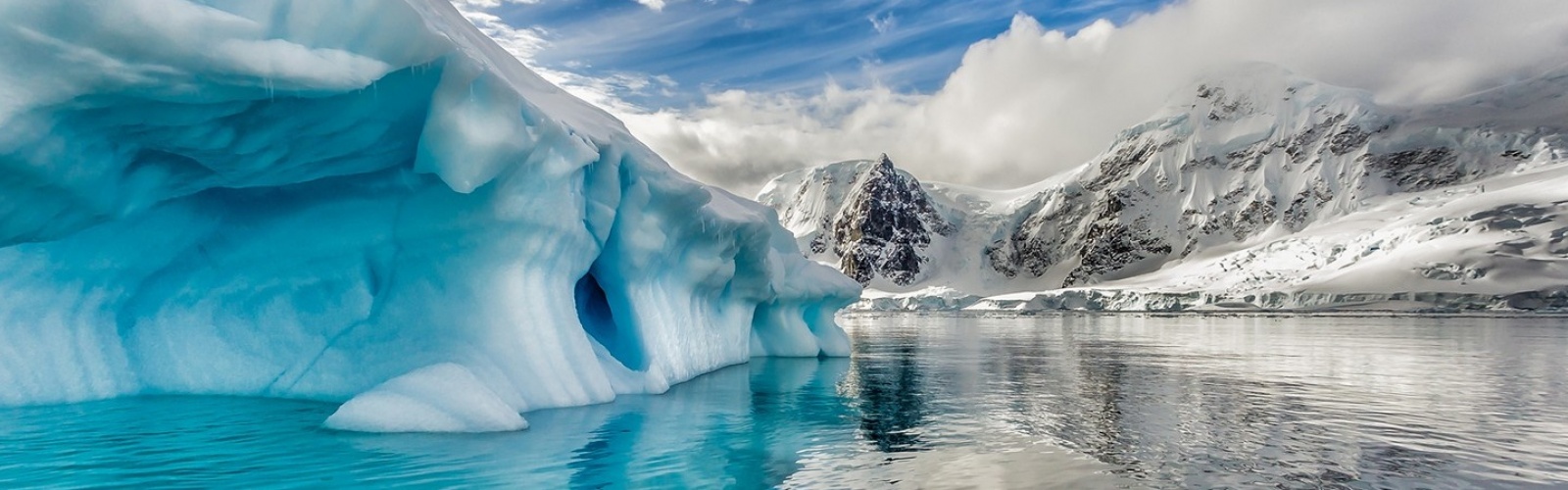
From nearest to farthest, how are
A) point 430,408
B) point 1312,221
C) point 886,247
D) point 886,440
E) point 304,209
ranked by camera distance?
point 430,408 → point 886,440 → point 304,209 → point 1312,221 → point 886,247

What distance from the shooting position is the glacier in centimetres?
754

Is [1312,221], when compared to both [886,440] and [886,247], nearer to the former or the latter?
[886,247]

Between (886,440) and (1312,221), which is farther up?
(1312,221)

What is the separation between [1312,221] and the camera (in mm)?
157750

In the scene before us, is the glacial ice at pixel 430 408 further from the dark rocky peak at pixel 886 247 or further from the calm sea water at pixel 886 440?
the dark rocky peak at pixel 886 247

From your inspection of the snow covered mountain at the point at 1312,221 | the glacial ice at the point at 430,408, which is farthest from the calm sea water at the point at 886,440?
the snow covered mountain at the point at 1312,221

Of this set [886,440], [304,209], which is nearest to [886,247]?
[304,209]

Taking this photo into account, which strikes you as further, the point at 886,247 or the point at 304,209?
the point at 886,247

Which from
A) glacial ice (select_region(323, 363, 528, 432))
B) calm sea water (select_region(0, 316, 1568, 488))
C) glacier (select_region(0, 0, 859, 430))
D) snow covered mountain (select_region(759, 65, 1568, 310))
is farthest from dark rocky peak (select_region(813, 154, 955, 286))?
glacial ice (select_region(323, 363, 528, 432))

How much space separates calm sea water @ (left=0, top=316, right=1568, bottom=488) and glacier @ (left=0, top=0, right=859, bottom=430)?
2.67ft

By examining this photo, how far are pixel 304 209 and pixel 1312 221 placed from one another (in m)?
183

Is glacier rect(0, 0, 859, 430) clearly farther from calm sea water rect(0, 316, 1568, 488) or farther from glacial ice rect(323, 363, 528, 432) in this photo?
calm sea water rect(0, 316, 1568, 488)

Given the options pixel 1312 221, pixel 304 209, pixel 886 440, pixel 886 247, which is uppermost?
pixel 886 247

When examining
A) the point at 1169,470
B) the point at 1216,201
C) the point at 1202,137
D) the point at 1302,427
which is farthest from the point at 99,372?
the point at 1202,137
